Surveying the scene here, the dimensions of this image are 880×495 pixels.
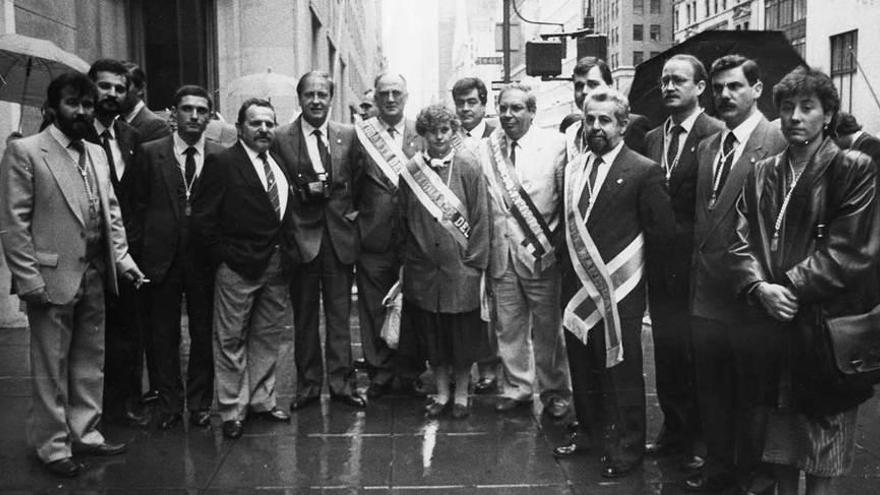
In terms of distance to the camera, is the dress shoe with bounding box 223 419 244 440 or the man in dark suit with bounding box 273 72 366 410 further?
the man in dark suit with bounding box 273 72 366 410

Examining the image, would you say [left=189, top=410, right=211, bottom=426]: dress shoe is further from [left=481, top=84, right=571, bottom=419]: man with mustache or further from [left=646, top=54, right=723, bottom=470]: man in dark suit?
[left=646, top=54, right=723, bottom=470]: man in dark suit

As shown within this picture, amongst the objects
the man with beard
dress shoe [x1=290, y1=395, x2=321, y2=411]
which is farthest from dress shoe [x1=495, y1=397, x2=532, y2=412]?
the man with beard

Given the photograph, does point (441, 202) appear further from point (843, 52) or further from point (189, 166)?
point (843, 52)

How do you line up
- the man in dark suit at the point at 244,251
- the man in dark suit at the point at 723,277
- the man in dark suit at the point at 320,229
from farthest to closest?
the man in dark suit at the point at 320,229 → the man in dark suit at the point at 244,251 → the man in dark suit at the point at 723,277

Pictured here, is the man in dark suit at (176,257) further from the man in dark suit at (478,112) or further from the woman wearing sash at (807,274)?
the woman wearing sash at (807,274)

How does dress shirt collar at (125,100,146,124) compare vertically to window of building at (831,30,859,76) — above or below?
below

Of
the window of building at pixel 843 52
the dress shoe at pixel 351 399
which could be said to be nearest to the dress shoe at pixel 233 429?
the dress shoe at pixel 351 399

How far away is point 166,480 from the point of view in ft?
15.9

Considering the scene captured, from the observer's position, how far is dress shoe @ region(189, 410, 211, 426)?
229 inches

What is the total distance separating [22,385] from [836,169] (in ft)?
19.4

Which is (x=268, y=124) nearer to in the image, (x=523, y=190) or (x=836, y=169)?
(x=523, y=190)

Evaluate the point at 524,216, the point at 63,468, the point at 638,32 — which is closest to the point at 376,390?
the point at 524,216

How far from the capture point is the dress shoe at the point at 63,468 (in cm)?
486

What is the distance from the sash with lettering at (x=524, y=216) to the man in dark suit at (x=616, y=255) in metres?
0.91
